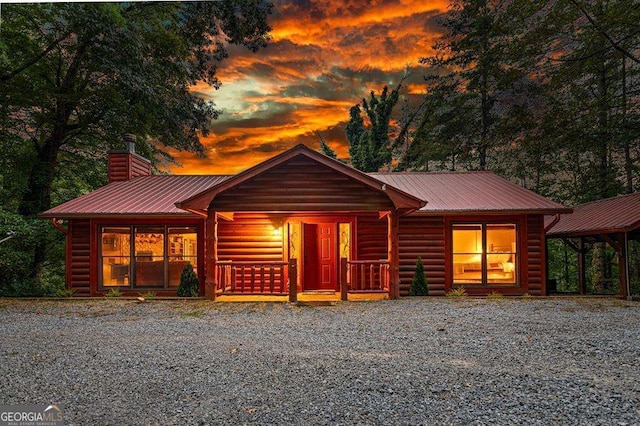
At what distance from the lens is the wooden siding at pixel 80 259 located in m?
11.8

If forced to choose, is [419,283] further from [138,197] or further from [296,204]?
[138,197]

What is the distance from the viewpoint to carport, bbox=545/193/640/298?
10.7 meters

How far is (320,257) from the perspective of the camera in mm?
13047

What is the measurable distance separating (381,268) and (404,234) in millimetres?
1212

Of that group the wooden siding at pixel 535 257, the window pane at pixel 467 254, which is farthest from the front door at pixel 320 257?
the wooden siding at pixel 535 257

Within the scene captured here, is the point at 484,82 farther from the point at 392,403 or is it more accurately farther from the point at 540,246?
the point at 392,403

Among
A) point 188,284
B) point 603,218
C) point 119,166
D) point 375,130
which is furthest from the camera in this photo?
point 375,130

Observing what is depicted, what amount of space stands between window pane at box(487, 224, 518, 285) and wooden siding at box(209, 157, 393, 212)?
3.75 m

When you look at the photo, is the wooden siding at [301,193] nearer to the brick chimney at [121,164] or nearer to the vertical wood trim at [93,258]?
the vertical wood trim at [93,258]

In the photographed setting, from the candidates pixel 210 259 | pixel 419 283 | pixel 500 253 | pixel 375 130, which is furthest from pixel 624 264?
pixel 375 130

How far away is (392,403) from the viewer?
386 cm

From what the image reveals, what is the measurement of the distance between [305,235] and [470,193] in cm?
509

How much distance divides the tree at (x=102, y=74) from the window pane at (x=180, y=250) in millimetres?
5488

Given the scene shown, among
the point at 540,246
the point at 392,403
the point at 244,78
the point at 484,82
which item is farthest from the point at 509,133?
the point at 392,403
